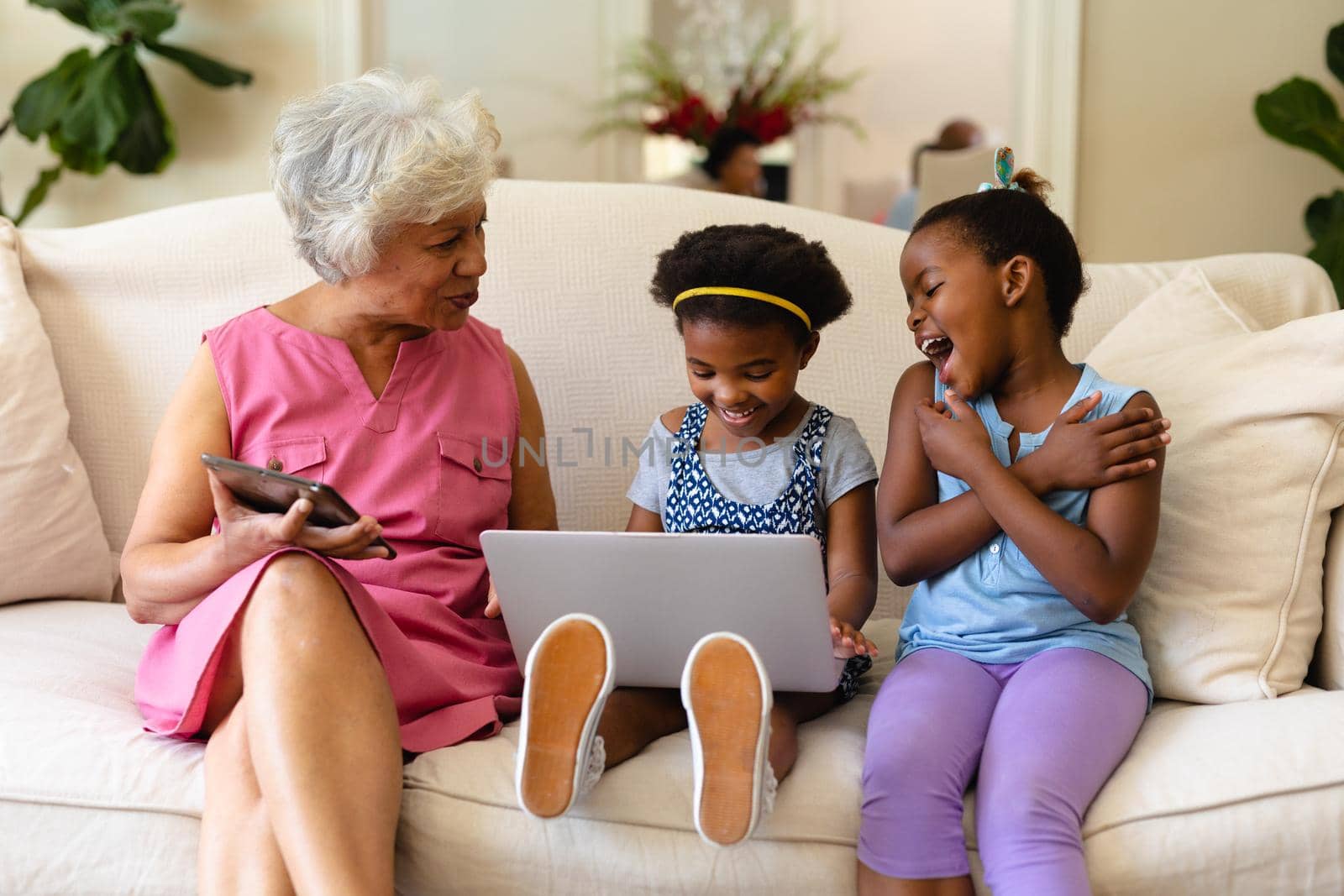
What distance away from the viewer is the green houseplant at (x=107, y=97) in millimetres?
3182

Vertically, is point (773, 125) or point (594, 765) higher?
point (773, 125)

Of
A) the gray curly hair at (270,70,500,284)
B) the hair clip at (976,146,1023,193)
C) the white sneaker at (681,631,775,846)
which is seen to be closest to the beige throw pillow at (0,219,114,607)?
the gray curly hair at (270,70,500,284)

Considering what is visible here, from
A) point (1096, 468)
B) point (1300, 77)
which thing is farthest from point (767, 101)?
point (1096, 468)

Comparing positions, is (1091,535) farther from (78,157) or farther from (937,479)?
(78,157)

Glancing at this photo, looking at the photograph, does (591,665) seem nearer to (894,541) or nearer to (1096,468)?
(894,541)

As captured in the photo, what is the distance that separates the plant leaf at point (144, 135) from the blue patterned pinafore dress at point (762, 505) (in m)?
2.25

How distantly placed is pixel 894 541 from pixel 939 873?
411 mm

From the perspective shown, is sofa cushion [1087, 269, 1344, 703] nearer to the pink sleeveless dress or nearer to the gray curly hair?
the pink sleeveless dress

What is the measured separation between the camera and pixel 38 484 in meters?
1.82

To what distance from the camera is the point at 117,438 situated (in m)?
1.95

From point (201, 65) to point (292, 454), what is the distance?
213 cm

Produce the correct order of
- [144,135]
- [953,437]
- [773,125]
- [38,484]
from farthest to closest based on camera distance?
[773,125] < [144,135] < [38,484] < [953,437]

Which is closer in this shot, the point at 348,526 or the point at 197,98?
the point at 348,526

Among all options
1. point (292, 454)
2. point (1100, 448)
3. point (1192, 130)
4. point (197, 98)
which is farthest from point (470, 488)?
point (1192, 130)
